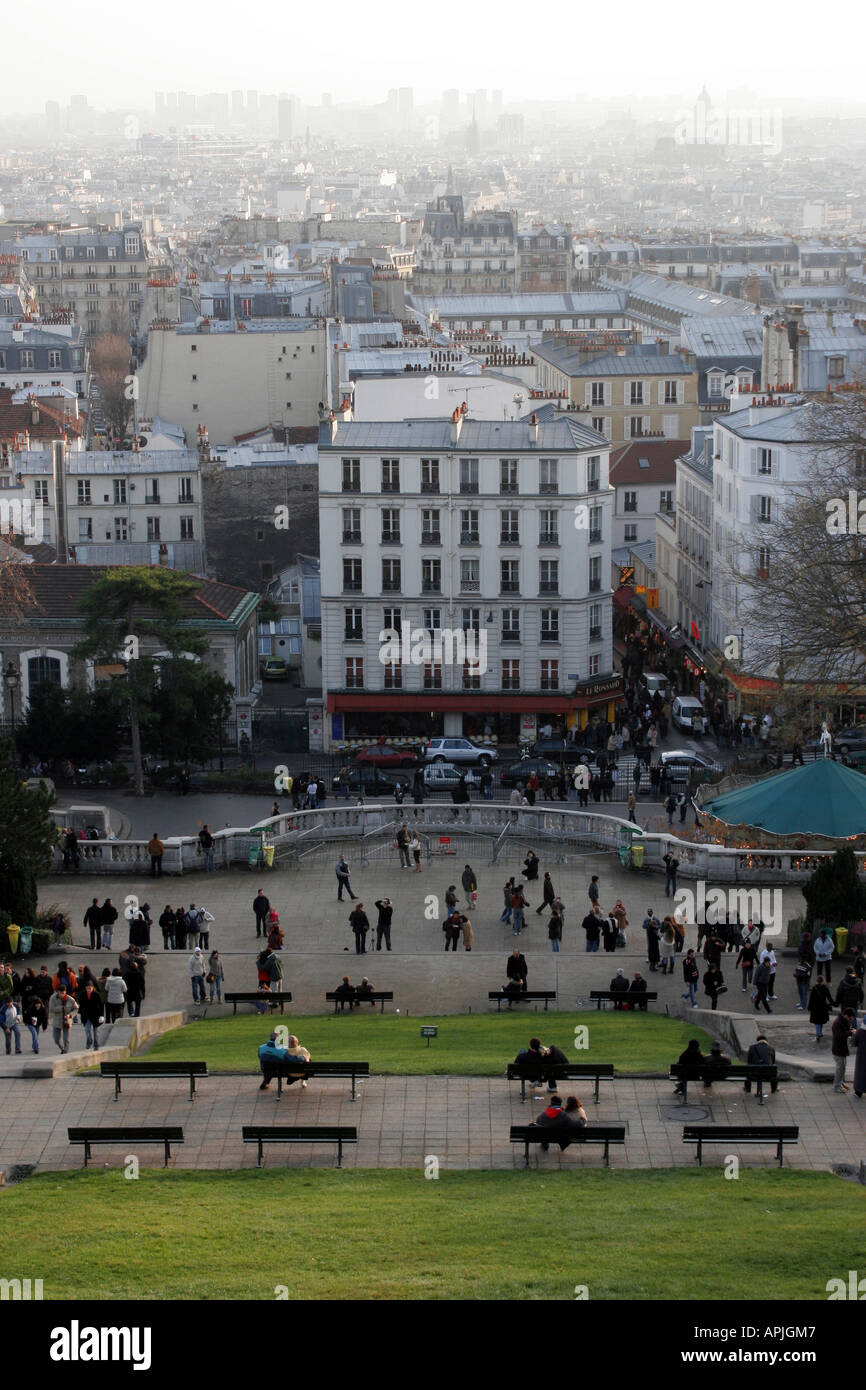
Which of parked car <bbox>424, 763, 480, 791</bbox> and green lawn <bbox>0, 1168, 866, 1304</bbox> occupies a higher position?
green lawn <bbox>0, 1168, 866, 1304</bbox>

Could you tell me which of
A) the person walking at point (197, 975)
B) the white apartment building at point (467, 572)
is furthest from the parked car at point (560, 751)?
the person walking at point (197, 975)

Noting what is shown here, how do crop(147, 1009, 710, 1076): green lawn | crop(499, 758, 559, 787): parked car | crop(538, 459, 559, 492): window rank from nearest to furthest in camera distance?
crop(147, 1009, 710, 1076): green lawn < crop(499, 758, 559, 787): parked car < crop(538, 459, 559, 492): window

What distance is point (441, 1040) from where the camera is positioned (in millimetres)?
30484

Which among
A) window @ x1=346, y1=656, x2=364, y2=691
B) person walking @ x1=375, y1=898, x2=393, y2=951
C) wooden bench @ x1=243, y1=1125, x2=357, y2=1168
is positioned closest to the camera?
wooden bench @ x1=243, y1=1125, x2=357, y2=1168

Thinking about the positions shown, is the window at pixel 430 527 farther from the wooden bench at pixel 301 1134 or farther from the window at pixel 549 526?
the wooden bench at pixel 301 1134

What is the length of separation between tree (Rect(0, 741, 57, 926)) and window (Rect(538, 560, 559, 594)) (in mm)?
23497

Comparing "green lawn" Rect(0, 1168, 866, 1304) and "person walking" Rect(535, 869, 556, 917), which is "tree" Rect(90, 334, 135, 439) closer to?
"person walking" Rect(535, 869, 556, 917)

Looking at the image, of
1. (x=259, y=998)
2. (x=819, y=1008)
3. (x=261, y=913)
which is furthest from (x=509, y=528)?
(x=819, y=1008)

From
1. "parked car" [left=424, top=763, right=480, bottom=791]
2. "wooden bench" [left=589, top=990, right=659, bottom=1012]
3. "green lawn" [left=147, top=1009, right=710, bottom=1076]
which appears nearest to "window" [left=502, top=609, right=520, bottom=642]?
"parked car" [left=424, top=763, right=480, bottom=791]

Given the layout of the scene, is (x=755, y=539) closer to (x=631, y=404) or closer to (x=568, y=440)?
(x=568, y=440)

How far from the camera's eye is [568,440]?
59000mm

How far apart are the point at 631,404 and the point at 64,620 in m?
38.7

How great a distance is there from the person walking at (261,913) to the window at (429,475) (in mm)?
22359

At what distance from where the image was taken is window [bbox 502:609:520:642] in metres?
60.3
